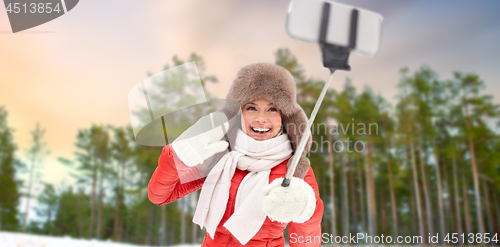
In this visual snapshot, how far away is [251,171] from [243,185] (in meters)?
0.09

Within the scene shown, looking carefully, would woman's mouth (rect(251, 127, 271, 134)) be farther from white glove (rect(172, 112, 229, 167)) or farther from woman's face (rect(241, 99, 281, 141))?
white glove (rect(172, 112, 229, 167))

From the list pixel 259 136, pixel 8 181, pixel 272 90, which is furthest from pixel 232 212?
pixel 8 181

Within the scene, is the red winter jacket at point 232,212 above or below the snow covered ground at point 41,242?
above

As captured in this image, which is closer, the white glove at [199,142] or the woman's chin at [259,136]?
the white glove at [199,142]

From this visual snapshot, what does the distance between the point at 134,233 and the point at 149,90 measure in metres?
18.7

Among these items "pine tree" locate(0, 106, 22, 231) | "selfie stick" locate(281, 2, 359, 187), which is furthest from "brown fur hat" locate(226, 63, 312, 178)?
"pine tree" locate(0, 106, 22, 231)

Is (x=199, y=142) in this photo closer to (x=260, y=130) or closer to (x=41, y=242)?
(x=260, y=130)

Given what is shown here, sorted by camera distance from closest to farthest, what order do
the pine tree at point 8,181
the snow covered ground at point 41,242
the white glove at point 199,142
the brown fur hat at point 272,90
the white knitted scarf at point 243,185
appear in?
the white glove at point 199,142 → the white knitted scarf at point 243,185 → the brown fur hat at point 272,90 → the snow covered ground at point 41,242 → the pine tree at point 8,181

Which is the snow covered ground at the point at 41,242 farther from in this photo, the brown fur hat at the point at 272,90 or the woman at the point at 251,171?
the brown fur hat at the point at 272,90

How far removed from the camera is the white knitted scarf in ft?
4.70

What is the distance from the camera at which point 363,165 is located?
36.9 ft

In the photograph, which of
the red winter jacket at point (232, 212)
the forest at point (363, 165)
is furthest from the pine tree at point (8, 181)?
the red winter jacket at point (232, 212)

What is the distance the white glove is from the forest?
262 inches

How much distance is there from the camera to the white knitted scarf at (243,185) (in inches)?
56.4
